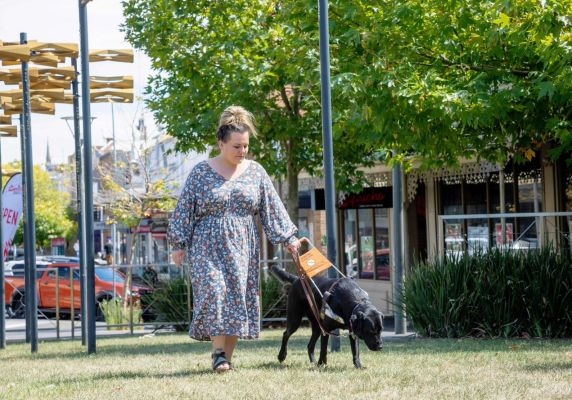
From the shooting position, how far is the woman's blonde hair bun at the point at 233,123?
812 cm

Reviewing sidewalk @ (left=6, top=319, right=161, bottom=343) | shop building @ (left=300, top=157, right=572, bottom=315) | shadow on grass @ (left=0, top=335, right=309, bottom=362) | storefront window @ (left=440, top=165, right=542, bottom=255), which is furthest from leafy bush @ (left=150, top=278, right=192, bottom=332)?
storefront window @ (left=440, top=165, right=542, bottom=255)

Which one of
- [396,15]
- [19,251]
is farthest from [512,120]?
[19,251]

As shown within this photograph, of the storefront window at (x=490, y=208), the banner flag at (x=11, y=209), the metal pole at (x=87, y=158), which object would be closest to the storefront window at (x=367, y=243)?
→ the storefront window at (x=490, y=208)

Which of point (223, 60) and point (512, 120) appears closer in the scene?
point (512, 120)

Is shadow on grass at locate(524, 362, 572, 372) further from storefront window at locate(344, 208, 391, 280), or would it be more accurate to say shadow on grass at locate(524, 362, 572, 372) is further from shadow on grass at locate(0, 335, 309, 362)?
storefront window at locate(344, 208, 391, 280)

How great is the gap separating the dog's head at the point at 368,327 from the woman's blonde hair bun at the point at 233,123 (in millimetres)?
1535

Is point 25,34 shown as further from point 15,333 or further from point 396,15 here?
point 15,333

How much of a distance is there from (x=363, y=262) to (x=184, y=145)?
977 cm

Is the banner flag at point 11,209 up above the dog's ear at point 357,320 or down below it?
above

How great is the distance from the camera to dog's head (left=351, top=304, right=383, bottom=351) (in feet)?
26.3

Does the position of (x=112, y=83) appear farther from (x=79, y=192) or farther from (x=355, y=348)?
(x=355, y=348)

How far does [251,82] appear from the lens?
18.5 meters

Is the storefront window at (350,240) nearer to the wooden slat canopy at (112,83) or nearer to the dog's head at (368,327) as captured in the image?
the wooden slat canopy at (112,83)

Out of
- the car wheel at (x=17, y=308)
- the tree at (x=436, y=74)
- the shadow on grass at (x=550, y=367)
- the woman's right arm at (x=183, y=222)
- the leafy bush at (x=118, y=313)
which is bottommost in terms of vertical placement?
the car wheel at (x=17, y=308)
